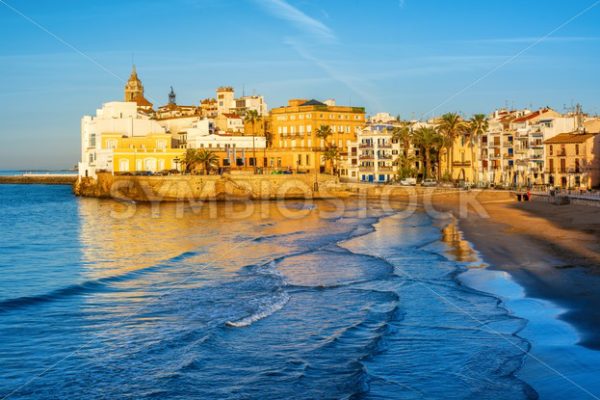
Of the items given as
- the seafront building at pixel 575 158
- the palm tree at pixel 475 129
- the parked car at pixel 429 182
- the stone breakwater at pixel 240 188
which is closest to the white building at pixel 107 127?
the stone breakwater at pixel 240 188

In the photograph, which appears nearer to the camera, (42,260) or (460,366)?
(460,366)

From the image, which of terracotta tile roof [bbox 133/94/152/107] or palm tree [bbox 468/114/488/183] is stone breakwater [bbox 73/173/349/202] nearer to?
palm tree [bbox 468/114/488/183]

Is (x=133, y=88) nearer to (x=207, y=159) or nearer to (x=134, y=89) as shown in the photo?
(x=134, y=89)

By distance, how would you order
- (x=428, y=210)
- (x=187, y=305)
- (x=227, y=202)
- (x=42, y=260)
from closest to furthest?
(x=187, y=305) < (x=42, y=260) < (x=428, y=210) < (x=227, y=202)

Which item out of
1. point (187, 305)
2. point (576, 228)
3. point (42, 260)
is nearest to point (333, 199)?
point (576, 228)

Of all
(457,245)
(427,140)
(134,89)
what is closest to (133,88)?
(134,89)

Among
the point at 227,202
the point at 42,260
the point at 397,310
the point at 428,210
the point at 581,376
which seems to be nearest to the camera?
the point at 581,376

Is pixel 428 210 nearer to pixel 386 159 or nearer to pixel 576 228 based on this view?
pixel 576 228

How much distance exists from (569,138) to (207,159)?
49.0 metres

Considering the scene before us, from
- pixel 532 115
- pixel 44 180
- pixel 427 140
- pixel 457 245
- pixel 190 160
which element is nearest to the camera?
pixel 457 245

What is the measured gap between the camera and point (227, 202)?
9294 centimetres

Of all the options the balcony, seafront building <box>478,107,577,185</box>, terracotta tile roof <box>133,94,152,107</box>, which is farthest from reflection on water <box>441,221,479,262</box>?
terracotta tile roof <box>133,94,152,107</box>

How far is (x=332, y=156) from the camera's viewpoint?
11275cm

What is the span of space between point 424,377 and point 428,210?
176 ft
